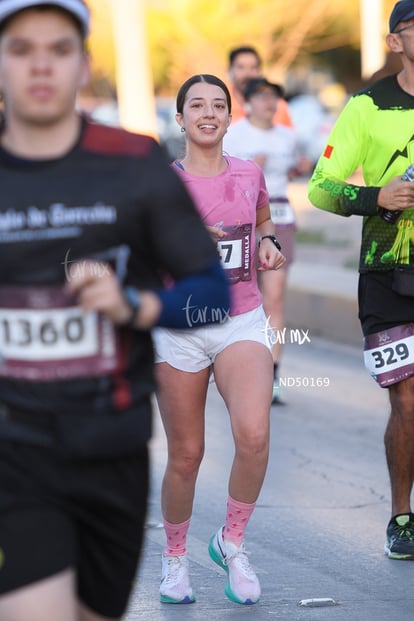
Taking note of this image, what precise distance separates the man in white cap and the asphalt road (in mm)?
2205

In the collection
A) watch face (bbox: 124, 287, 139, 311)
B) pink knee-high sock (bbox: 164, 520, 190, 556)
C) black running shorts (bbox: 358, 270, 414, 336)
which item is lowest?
pink knee-high sock (bbox: 164, 520, 190, 556)

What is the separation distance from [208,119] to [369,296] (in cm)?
112

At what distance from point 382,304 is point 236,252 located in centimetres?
93

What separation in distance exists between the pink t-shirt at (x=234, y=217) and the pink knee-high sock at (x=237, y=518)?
753 mm

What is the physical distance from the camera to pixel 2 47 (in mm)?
3260

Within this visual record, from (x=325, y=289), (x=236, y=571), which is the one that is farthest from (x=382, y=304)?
(x=325, y=289)

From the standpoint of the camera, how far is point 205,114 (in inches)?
229

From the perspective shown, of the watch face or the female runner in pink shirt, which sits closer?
Answer: the watch face

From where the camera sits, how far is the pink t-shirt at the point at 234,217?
18.5 ft

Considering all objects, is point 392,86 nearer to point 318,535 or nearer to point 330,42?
point 318,535

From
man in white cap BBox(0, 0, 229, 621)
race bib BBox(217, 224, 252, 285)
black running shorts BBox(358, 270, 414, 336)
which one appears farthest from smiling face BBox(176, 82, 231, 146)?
man in white cap BBox(0, 0, 229, 621)

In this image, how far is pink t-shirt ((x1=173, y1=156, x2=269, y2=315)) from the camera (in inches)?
221

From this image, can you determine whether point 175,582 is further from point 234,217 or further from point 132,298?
point 132,298

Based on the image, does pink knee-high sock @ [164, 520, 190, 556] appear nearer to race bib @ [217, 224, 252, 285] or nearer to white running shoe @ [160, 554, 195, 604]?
white running shoe @ [160, 554, 195, 604]
